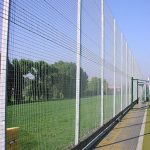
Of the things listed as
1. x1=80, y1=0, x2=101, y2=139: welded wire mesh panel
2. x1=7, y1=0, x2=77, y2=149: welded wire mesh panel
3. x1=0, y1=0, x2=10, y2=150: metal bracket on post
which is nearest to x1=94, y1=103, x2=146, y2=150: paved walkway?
x1=80, y1=0, x2=101, y2=139: welded wire mesh panel

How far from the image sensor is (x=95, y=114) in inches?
515

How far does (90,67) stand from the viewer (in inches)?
472

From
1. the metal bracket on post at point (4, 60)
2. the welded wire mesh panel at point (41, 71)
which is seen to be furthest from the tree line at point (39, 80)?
the metal bracket on post at point (4, 60)

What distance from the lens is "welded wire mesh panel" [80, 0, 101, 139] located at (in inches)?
424

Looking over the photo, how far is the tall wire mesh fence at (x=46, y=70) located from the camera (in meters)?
5.63

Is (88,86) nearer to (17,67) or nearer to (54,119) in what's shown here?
(54,119)

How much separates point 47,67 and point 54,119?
1.48 metres

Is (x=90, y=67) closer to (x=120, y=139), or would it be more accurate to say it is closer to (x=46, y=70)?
Result: (x=120, y=139)

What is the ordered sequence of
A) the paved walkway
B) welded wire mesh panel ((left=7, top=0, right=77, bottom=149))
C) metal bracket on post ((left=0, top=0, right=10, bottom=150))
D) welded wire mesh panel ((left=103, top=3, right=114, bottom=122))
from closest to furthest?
1. metal bracket on post ((left=0, top=0, right=10, bottom=150))
2. welded wire mesh panel ((left=7, top=0, right=77, bottom=149))
3. the paved walkway
4. welded wire mesh panel ((left=103, top=3, right=114, bottom=122))

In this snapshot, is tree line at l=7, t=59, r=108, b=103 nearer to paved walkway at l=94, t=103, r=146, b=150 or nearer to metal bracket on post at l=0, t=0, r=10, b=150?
metal bracket on post at l=0, t=0, r=10, b=150

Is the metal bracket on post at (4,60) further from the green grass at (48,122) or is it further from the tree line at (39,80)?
the green grass at (48,122)

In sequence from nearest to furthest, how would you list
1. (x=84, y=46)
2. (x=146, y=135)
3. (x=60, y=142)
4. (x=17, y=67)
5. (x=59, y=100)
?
(x=17, y=67) < (x=59, y=100) < (x=60, y=142) < (x=84, y=46) < (x=146, y=135)

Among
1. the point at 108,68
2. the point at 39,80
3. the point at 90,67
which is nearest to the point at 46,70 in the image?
the point at 39,80

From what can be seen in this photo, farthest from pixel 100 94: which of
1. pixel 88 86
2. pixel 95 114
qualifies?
pixel 88 86
